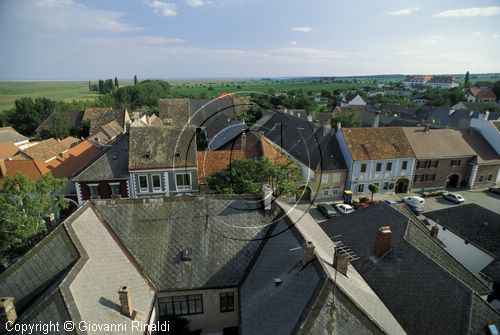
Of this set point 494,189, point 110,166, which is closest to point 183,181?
point 110,166

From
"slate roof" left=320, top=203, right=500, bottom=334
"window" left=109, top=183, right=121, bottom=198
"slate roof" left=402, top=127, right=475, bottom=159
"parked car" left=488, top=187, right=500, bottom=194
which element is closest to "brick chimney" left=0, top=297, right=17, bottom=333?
"slate roof" left=320, top=203, right=500, bottom=334

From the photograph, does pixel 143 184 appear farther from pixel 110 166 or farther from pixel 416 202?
pixel 416 202

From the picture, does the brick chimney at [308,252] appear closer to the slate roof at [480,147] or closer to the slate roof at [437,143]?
the slate roof at [437,143]

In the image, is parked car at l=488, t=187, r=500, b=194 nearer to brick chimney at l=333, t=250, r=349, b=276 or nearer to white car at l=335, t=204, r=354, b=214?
white car at l=335, t=204, r=354, b=214

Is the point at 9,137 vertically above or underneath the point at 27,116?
underneath

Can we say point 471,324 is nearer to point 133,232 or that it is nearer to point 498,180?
point 133,232

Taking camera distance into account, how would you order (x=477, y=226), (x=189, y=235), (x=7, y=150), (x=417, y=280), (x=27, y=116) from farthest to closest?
1. (x=27, y=116)
2. (x=7, y=150)
3. (x=477, y=226)
4. (x=189, y=235)
5. (x=417, y=280)
